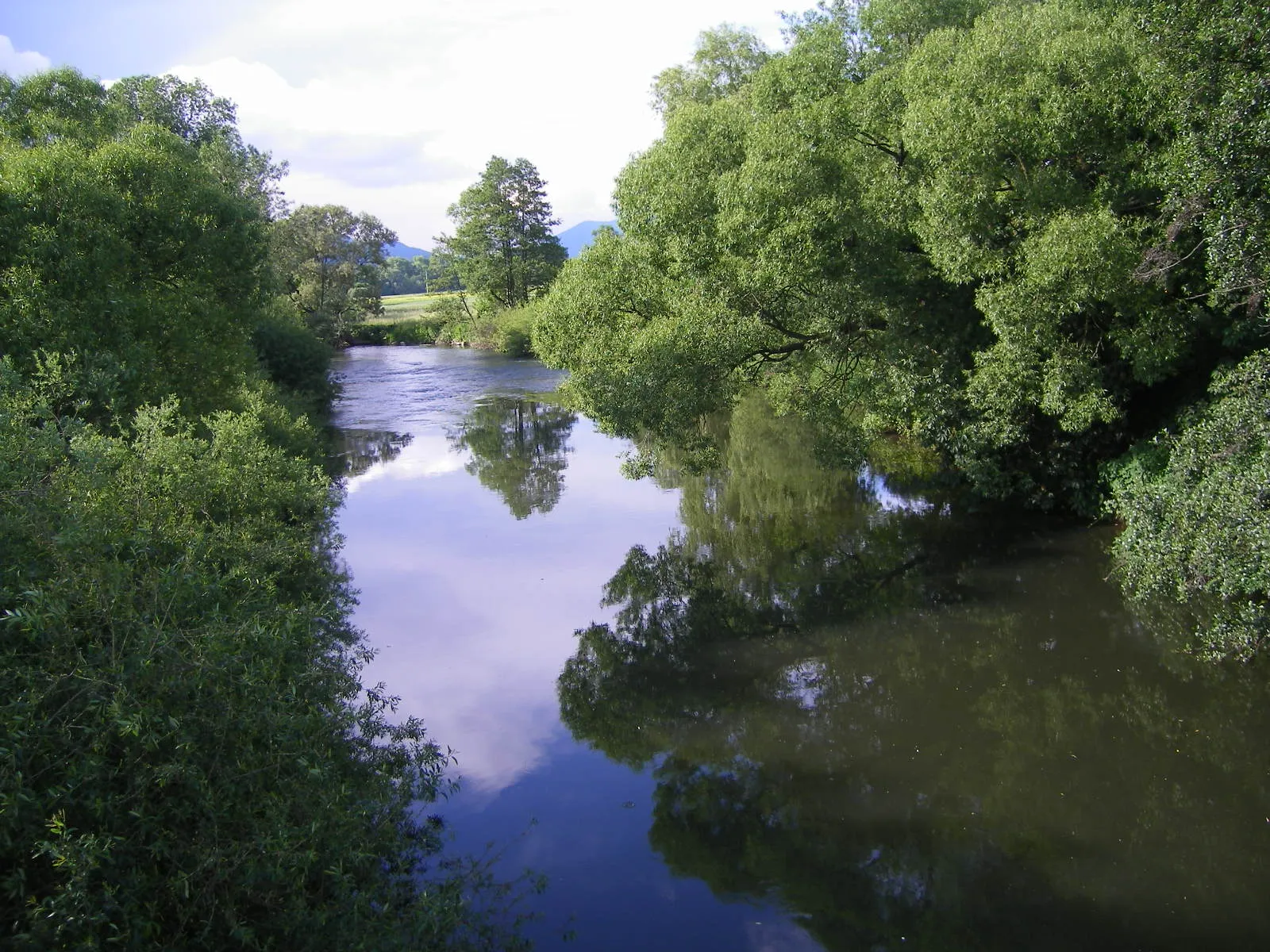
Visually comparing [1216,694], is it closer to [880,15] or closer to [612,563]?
[612,563]

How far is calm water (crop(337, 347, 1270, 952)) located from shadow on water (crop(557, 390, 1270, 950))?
0.03m

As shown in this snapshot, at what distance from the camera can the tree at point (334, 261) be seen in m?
46.4

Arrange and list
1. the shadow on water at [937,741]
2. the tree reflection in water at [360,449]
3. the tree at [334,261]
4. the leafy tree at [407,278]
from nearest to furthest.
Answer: the shadow on water at [937,741]
the tree reflection in water at [360,449]
the tree at [334,261]
the leafy tree at [407,278]

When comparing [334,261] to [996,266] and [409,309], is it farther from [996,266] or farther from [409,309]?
[996,266]

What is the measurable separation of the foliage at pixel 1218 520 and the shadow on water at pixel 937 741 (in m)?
0.89

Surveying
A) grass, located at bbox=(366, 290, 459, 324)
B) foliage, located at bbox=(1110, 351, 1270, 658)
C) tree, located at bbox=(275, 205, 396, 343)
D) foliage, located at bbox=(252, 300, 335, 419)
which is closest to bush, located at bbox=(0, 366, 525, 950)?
foliage, located at bbox=(1110, 351, 1270, 658)

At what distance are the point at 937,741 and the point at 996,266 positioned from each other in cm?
666

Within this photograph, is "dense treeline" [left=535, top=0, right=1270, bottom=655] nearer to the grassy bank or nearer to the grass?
the grassy bank

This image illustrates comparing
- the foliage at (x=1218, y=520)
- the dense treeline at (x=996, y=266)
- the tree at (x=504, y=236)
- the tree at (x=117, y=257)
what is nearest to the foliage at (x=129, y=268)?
the tree at (x=117, y=257)

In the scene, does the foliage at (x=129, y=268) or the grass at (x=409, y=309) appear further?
the grass at (x=409, y=309)

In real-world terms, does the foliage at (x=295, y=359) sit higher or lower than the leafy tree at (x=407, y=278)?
lower

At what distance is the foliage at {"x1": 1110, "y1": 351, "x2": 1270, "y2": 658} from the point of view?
912 cm

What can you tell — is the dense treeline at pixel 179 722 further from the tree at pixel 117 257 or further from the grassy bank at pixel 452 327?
the grassy bank at pixel 452 327

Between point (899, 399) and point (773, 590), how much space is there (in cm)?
366
